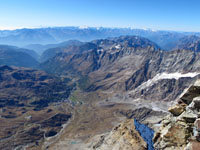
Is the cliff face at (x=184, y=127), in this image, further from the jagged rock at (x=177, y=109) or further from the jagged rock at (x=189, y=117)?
the jagged rock at (x=177, y=109)

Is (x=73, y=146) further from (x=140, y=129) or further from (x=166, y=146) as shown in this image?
(x=166, y=146)

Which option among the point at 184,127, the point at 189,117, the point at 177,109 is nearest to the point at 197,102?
the point at 189,117

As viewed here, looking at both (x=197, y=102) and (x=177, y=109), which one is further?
(x=177, y=109)

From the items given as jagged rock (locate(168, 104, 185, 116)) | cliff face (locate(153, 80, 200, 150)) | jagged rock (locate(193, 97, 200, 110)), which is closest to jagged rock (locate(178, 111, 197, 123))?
cliff face (locate(153, 80, 200, 150))

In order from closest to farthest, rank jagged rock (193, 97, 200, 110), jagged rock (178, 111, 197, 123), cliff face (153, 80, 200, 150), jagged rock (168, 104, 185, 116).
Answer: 1. jagged rock (193, 97, 200, 110)
2. cliff face (153, 80, 200, 150)
3. jagged rock (178, 111, 197, 123)
4. jagged rock (168, 104, 185, 116)

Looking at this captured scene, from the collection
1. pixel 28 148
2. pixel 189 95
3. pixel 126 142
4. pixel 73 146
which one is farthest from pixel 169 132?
pixel 28 148

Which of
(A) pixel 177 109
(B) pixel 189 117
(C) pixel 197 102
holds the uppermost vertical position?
(C) pixel 197 102

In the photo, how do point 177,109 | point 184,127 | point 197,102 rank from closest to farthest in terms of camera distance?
point 197,102 < point 184,127 < point 177,109

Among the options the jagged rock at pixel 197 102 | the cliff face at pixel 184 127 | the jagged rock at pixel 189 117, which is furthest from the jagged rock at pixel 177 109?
the jagged rock at pixel 197 102

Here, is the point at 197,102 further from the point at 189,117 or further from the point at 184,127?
the point at 184,127

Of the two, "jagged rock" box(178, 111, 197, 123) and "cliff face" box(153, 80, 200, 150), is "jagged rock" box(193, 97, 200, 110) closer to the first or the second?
"cliff face" box(153, 80, 200, 150)

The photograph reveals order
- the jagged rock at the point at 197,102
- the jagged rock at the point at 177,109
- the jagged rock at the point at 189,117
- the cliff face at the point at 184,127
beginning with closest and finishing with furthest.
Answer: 1. the jagged rock at the point at 197,102
2. the cliff face at the point at 184,127
3. the jagged rock at the point at 189,117
4. the jagged rock at the point at 177,109
